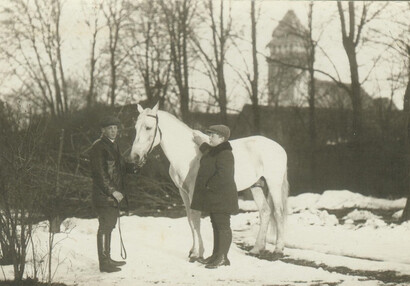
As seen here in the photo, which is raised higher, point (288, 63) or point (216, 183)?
point (288, 63)

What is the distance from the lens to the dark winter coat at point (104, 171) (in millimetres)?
7422

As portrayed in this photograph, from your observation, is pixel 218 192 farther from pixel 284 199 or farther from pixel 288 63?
pixel 288 63

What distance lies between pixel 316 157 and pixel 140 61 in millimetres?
12061

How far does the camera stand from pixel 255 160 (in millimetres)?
9422

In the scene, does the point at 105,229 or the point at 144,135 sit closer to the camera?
Answer: the point at 105,229

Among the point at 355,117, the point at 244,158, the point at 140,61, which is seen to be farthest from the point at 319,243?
the point at 140,61

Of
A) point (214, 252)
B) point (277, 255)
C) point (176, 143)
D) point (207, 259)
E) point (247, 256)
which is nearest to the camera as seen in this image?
point (214, 252)

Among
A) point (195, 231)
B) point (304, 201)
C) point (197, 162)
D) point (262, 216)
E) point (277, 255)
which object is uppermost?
point (197, 162)

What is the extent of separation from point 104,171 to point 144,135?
868 millimetres

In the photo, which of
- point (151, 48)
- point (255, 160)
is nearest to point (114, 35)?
point (151, 48)

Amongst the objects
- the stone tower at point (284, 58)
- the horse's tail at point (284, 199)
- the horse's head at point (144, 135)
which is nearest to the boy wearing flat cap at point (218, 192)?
the horse's head at point (144, 135)

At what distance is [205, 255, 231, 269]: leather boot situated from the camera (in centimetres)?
780

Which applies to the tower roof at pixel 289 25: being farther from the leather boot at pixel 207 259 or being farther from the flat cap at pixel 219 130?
the leather boot at pixel 207 259

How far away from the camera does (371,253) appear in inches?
359
